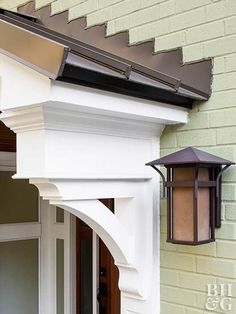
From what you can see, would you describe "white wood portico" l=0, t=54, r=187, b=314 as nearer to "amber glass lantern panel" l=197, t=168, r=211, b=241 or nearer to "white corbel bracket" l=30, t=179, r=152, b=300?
"white corbel bracket" l=30, t=179, r=152, b=300

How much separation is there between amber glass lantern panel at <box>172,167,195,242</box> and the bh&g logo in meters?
0.32

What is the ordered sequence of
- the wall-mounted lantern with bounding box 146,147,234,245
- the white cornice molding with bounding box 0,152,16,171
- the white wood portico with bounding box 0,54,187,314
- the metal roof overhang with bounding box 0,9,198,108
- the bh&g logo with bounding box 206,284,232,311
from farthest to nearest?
the white cornice molding with bounding box 0,152,16,171 < the bh&g logo with bounding box 206,284,232,311 < the wall-mounted lantern with bounding box 146,147,234,245 < the white wood portico with bounding box 0,54,187,314 < the metal roof overhang with bounding box 0,9,198,108

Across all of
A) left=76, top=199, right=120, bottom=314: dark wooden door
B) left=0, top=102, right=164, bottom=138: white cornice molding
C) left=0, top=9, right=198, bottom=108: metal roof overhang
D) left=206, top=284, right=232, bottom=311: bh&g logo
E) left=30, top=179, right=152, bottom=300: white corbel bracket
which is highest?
left=0, top=9, right=198, bottom=108: metal roof overhang

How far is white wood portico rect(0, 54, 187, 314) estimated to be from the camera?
1485mm

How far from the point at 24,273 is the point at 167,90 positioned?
270 cm

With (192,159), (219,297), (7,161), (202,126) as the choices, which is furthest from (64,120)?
(7,161)

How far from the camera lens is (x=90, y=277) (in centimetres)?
336

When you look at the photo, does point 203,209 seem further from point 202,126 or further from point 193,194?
point 202,126

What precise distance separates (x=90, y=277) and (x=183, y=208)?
1.93 m

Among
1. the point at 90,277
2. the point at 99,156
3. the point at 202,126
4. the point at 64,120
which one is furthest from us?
the point at 90,277

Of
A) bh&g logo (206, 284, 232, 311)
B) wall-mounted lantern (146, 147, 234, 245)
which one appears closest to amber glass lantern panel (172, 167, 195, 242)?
wall-mounted lantern (146, 147, 234, 245)

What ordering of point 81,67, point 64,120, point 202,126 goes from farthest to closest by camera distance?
point 202,126, point 64,120, point 81,67

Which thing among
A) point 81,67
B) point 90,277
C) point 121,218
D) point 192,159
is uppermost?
point 81,67

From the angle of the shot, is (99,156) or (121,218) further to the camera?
(121,218)
